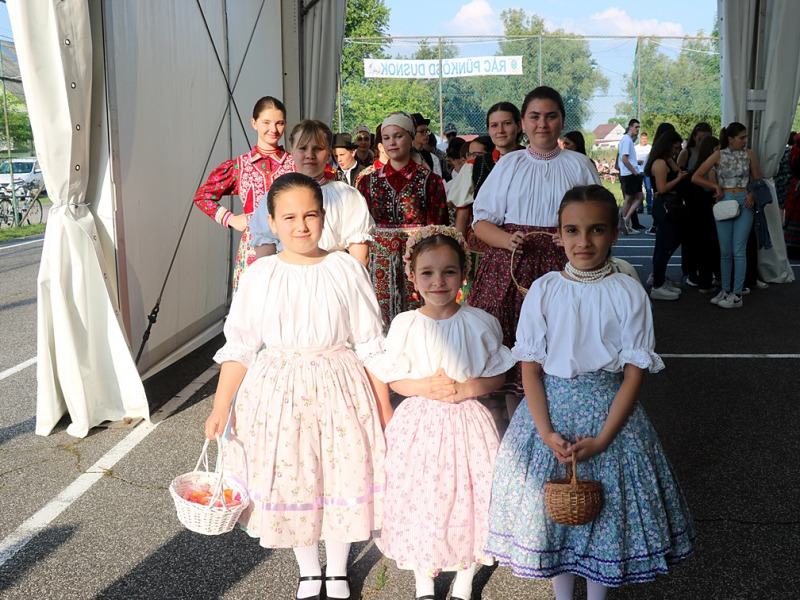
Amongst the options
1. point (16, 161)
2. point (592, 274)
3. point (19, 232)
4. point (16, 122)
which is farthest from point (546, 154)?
point (16, 161)

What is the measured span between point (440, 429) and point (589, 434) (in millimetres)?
473

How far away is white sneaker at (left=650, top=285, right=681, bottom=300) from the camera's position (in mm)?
8547

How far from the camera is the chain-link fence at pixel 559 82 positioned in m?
17.9

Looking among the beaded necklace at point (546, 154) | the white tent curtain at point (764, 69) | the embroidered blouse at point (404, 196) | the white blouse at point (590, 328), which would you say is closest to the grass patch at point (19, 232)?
the embroidered blouse at point (404, 196)

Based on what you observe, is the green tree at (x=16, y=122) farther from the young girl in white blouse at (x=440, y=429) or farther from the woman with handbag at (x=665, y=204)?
the young girl in white blouse at (x=440, y=429)

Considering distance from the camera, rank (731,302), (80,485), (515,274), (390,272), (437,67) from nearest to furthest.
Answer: (515,274)
(80,485)
(390,272)
(731,302)
(437,67)

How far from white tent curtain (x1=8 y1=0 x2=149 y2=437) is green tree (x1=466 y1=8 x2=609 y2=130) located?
48.5 feet

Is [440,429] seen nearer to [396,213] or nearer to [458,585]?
[458,585]

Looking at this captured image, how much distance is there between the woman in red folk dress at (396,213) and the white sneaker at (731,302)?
4.31 metres

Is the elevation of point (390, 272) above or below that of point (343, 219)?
below

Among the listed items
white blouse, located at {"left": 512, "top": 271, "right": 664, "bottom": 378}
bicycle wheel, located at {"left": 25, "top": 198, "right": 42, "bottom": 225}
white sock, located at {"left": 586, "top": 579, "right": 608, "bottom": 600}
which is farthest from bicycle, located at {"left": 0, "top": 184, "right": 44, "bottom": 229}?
white sock, located at {"left": 586, "top": 579, "right": 608, "bottom": 600}

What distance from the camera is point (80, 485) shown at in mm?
3791

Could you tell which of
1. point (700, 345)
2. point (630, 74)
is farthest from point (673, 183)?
point (630, 74)

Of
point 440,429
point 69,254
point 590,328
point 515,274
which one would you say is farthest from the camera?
point 69,254
